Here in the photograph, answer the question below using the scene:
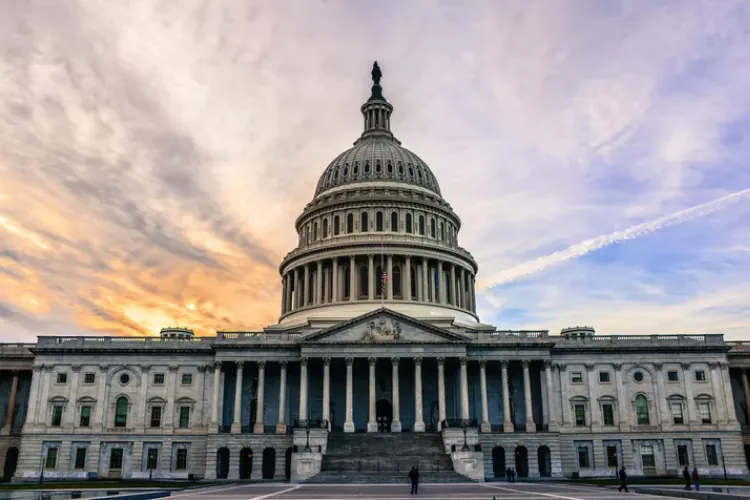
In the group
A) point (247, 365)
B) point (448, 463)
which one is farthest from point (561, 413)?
point (247, 365)

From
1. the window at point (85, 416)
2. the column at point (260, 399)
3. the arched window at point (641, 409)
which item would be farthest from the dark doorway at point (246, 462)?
the arched window at point (641, 409)

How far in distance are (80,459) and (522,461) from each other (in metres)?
46.7

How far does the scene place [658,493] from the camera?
40938mm

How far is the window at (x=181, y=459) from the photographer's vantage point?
2938 inches

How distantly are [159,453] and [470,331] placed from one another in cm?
3649

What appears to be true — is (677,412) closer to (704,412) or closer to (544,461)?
(704,412)

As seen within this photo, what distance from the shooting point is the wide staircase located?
2250 inches

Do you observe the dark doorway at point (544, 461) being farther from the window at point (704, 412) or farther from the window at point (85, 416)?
the window at point (85, 416)

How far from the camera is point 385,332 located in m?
74.3

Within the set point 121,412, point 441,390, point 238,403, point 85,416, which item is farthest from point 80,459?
point 441,390

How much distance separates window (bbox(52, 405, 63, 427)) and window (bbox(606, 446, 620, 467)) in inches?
2322

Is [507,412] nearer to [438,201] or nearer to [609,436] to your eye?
[609,436]

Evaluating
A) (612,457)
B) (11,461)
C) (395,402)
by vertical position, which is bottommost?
(612,457)

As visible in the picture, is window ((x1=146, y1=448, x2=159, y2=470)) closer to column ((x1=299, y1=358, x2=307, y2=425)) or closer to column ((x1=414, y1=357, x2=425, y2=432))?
column ((x1=299, y1=358, x2=307, y2=425))
